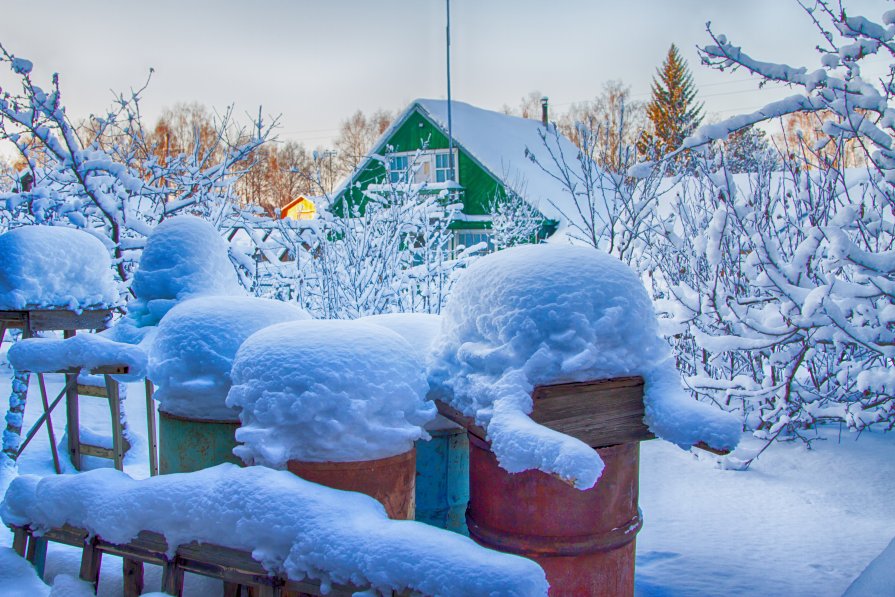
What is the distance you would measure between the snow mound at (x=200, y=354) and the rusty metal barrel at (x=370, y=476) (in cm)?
68

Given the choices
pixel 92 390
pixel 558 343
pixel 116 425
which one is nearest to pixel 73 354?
pixel 116 425

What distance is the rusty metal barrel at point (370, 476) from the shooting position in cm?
279

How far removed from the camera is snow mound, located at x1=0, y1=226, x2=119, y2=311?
17.8 feet

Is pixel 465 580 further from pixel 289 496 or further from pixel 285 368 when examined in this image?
pixel 285 368

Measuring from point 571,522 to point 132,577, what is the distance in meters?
1.86

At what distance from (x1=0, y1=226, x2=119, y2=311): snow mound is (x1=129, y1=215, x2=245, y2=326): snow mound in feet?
5.22

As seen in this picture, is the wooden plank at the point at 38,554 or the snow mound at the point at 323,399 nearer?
the snow mound at the point at 323,399

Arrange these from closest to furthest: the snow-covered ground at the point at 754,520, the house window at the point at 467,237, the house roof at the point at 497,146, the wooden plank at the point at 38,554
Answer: the wooden plank at the point at 38,554 → the snow-covered ground at the point at 754,520 → the house window at the point at 467,237 → the house roof at the point at 497,146

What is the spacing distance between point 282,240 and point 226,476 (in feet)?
22.9

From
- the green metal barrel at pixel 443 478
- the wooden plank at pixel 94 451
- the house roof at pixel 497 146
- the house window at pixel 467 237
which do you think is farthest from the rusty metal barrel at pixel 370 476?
the house window at pixel 467 237

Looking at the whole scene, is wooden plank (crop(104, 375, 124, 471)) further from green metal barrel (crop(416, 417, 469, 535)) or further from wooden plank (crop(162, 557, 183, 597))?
green metal barrel (crop(416, 417, 469, 535))

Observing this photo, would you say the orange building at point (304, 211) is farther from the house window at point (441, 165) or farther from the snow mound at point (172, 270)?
the snow mound at point (172, 270)

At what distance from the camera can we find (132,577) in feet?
Answer: 10.1

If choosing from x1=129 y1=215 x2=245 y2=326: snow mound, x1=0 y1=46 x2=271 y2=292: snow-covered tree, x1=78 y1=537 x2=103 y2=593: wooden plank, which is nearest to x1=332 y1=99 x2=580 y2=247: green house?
x1=0 y1=46 x2=271 y2=292: snow-covered tree
